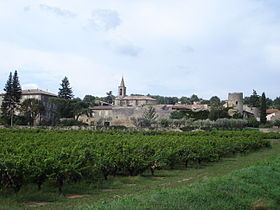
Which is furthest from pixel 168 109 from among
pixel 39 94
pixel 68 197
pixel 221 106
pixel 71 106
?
pixel 68 197

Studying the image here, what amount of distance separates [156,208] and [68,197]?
11.7ft

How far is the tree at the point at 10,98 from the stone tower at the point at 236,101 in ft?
138

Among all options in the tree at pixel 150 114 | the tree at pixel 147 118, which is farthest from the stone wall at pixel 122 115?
the tree at pixel 147 118

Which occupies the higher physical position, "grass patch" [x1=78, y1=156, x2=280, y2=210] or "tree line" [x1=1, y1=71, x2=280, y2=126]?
"tree line" [x1=1, y1=71, x2=280, y2=126]

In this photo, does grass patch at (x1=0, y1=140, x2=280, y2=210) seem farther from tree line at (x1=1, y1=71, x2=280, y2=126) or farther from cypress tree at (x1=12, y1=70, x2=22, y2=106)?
cypress tree at (x1=12, y1=70, x2=22, y2=106)

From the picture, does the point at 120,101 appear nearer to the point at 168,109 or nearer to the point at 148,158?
the point at 168,109

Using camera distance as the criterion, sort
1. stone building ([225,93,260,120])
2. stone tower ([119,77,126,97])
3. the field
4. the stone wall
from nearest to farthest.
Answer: the field → stone building ([225,93,260,120]) → the stone wall → stone tower ([119,77,126,97])

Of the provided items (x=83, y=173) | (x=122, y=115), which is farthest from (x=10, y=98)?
(x=83, y=173)

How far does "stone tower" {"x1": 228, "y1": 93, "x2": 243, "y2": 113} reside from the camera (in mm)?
74812

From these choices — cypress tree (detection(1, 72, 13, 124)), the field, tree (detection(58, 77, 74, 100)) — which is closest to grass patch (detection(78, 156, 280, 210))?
the field

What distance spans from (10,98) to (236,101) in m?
44.4

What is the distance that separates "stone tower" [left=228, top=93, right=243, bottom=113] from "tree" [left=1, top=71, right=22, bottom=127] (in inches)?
1660

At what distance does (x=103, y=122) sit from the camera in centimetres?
8100

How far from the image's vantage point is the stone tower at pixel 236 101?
74812 mm
